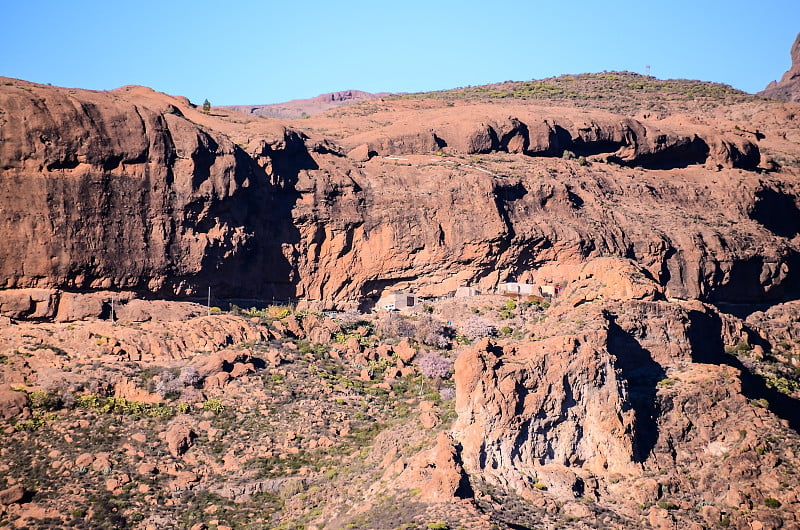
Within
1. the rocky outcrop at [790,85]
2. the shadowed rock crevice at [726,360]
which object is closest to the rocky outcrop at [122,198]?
the shadowed rock crevice at [726,360]

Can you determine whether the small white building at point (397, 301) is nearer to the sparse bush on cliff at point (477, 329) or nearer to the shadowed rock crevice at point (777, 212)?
the sparse bush on cliff at point (477, 329)

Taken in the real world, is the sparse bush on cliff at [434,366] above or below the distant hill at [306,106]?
below

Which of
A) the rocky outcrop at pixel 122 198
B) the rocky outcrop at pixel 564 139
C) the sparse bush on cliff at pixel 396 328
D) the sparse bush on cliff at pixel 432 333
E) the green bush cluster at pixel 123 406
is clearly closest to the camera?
the green bush cluster at pixel 123 406

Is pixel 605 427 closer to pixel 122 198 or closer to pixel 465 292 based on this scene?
pixel 465 292

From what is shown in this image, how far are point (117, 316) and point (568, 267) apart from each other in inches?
828

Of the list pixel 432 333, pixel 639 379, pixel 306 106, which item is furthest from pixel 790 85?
pixel 639 379

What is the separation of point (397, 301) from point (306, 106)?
12409 centimetres

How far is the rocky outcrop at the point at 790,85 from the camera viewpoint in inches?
5221

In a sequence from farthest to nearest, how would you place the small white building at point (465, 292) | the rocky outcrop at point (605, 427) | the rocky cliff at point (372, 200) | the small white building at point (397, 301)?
the small white building at point (465, 292)
the small white building at point (397, 301)
the rocky cliff at point (372, 200)
the rocky outcrop at point (605, 427)

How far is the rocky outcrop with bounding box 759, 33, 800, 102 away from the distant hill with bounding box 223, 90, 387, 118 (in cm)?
5226

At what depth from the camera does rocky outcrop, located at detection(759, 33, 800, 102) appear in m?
A: 133

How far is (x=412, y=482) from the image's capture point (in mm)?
40562

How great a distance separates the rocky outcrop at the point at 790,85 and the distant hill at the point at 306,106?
52.3 m

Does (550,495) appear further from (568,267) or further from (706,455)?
(568,267)
